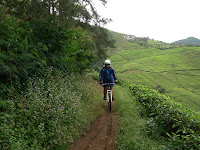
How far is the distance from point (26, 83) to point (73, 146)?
8.35ft

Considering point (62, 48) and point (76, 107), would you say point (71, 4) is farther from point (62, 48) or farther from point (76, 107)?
point (76, 107)

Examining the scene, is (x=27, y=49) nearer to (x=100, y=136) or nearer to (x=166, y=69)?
(x=100, y=136)

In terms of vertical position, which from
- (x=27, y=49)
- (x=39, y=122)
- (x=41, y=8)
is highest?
(x=41, y=8)

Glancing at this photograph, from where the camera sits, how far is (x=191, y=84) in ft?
305

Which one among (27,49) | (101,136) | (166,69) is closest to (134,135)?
(101,136)

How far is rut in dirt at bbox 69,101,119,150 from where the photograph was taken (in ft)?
16.9

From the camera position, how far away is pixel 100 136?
5875 mm

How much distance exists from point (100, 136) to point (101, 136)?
0.04m

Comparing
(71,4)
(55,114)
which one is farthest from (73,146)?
(71,4)

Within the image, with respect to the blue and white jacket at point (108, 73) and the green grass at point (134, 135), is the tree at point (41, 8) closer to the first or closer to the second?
the blue and white jacket at point (108, 73)

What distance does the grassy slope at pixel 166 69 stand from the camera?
84.3 m

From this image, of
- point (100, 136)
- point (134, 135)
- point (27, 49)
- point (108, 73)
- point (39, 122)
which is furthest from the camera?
point (108, 73)

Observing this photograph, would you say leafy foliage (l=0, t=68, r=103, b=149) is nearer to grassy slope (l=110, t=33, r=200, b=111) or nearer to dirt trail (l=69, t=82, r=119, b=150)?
dirt trail (l=69, t=82, r=119, b=150)

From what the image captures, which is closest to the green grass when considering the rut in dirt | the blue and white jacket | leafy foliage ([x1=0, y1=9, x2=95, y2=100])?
the rut in dirt
